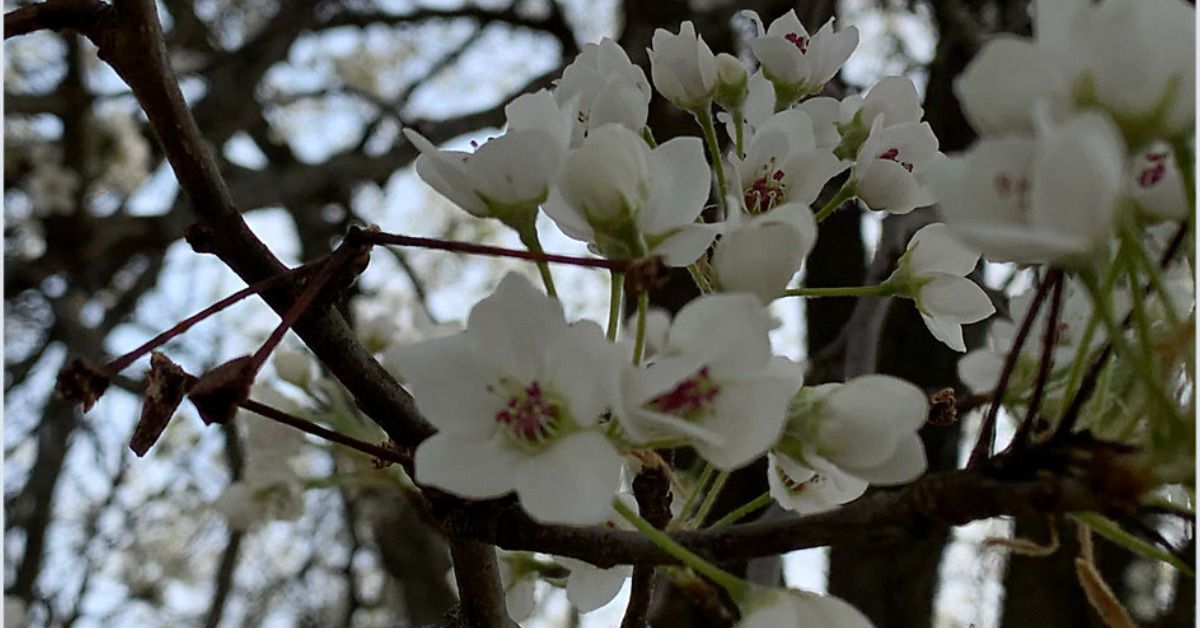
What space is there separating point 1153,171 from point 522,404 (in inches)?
9.3

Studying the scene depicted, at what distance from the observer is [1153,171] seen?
386mm

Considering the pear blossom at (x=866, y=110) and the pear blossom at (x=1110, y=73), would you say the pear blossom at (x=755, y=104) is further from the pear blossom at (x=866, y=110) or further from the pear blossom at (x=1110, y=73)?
the pear blossom at (x=1110, y=73)

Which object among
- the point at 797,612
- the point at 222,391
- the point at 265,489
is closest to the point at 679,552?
the point at 797,612

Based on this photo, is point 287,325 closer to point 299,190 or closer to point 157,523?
point 299,190

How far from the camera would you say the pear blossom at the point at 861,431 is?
0.45 metres

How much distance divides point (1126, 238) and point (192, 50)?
2.80 m

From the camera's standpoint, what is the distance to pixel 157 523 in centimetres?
308

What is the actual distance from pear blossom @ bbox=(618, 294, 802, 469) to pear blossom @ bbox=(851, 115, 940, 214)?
18 centimetres

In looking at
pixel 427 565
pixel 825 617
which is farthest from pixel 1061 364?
pixel 427 565

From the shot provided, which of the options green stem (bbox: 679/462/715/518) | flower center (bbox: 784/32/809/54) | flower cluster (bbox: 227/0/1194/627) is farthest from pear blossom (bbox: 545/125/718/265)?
flower center (bbox: 784/32/809/54)

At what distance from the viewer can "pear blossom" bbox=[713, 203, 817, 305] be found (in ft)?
1.43

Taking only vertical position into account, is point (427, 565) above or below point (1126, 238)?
above

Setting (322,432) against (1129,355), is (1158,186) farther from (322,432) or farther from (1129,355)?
(322,432)

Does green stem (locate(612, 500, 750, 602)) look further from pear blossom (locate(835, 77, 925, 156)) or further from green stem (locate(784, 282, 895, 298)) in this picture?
pear blossom (locate(835, 77, 925, 156))
